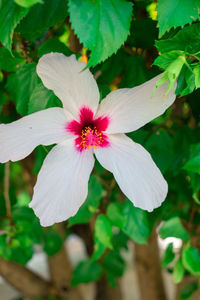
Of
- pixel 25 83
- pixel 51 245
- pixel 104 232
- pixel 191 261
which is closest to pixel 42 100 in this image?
pixel 25 83

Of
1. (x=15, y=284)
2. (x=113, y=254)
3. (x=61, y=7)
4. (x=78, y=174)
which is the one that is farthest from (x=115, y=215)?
(x=15, y=284)

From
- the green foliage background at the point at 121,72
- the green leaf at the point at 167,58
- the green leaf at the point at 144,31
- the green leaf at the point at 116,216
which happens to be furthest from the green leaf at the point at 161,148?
the green leaf at the point at 167,58

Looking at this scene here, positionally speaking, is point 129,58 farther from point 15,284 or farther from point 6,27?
point 15,284

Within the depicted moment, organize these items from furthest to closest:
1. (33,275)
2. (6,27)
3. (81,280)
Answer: (33,275) < (81,280) < (6,27)

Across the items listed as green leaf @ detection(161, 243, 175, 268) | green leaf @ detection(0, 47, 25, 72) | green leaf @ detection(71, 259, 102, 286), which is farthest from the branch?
green leaf @ detection(0, 47, 25, 72)

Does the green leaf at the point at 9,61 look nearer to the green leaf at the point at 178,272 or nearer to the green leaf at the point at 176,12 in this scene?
the green leaf at the point at 176,12

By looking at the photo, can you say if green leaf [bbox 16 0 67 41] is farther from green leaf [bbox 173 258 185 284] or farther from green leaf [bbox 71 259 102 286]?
green leaf [bbox 71 259 102 286]
